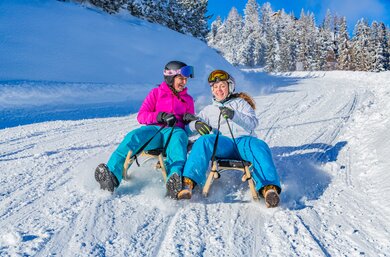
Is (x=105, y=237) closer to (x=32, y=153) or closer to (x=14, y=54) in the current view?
(x=32, y=153)

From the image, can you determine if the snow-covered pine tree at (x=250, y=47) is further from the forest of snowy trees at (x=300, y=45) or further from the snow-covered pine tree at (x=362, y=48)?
the snow-covered pine tree at (x=362, y=48)

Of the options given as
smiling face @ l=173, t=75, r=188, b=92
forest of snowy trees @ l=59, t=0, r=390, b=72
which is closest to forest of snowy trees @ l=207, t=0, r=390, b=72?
forest of snowy trees @ l=59, t=0, r=390, b=72

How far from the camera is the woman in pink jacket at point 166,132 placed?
3.36 metres

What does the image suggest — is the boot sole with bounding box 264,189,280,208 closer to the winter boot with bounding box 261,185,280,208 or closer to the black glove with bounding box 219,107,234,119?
the winter boot with bounding box 261,185,280,208

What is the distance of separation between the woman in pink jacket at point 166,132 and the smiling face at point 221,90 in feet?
1.64

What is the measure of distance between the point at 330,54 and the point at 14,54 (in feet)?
222

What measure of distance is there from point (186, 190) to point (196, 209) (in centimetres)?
20

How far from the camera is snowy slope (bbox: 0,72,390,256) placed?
2465 mm

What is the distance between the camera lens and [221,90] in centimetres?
400

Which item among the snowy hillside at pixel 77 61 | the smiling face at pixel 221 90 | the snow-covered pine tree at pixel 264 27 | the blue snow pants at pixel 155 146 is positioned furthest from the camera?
the snow-covered pine tree at pixel 264 27

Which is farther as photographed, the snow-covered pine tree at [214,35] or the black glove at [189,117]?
the snow-covered pine tree at [214,35]

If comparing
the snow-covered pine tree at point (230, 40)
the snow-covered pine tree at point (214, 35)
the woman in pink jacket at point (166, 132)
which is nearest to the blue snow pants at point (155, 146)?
the woman in pink jacket at point (166, 132)

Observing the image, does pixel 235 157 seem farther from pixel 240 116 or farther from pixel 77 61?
pixel 77 61

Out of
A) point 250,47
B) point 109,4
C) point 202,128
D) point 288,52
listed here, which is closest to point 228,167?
point 202,128
